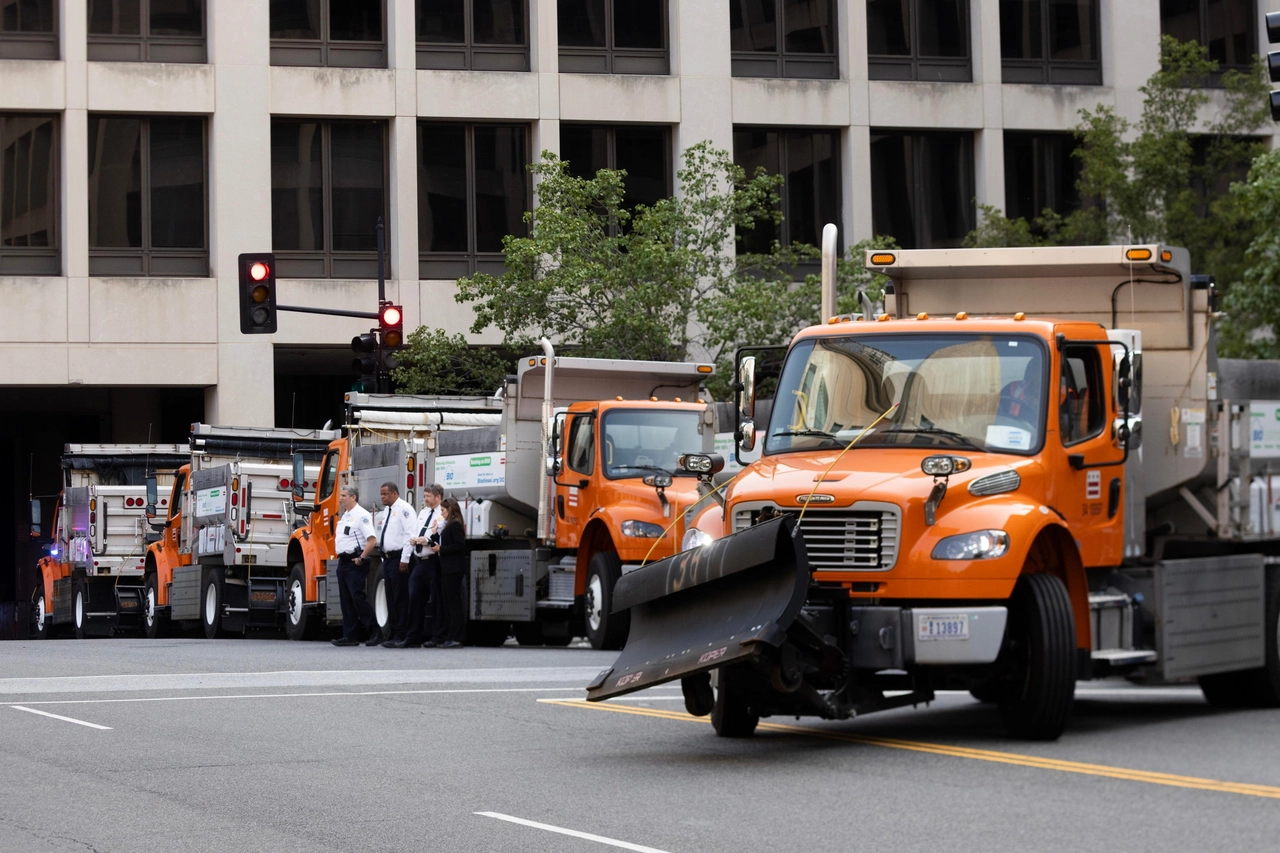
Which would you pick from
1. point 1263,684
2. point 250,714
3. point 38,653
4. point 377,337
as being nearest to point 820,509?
point 1263,684

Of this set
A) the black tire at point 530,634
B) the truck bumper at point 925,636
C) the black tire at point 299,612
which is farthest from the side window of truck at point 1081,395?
the black tire at point 299,612

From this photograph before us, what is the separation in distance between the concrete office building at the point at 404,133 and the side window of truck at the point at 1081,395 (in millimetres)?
30015

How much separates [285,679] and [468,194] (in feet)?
85.8

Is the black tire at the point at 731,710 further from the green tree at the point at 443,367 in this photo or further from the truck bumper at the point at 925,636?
the green tree at the point at 443,367

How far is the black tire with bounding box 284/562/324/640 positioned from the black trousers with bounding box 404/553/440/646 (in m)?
4.46

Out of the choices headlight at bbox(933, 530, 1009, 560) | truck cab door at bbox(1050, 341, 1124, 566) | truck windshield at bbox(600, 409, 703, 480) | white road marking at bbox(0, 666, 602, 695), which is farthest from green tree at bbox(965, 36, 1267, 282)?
headlight at bbox(933, 530, 1009, 560)

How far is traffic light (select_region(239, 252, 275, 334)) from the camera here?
2542 cm

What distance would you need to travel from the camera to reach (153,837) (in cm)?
875

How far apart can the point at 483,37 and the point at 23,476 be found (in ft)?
58.6

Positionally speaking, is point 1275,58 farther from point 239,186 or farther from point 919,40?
point 919,40

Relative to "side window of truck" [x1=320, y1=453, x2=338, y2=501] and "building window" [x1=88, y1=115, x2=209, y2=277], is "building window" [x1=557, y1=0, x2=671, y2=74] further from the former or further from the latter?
"side window of truck" [x1=320, y1=453, x2=338, y2=501]

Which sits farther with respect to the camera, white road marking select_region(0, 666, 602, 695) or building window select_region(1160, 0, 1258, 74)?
building window select_region(1160, 0, 1258, 74)

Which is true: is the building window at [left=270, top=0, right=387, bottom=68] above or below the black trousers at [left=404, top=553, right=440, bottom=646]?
above

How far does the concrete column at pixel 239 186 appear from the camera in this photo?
40781 mm
